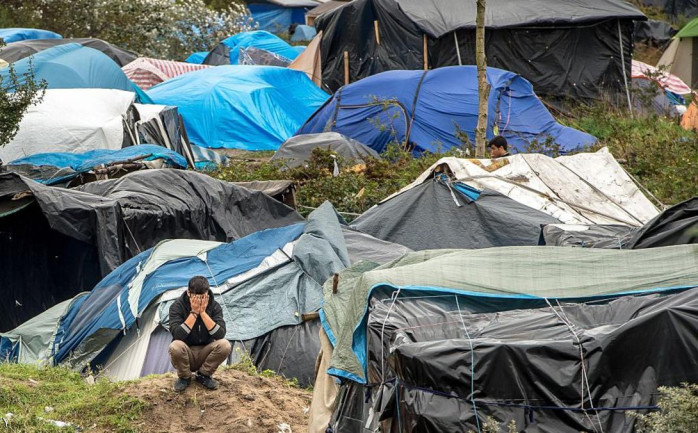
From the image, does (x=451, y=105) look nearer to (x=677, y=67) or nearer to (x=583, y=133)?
(x=583, y=133)

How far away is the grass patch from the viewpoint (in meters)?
7.62

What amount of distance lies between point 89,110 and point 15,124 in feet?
12.6

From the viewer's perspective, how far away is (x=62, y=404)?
810 centimetres

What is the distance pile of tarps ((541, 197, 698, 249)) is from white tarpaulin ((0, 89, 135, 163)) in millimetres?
8919

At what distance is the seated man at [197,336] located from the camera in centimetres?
800

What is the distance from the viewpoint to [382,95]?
1948 centimetres

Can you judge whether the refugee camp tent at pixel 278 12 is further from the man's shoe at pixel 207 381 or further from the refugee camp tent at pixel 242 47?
the man's shoe at pixel 207 381

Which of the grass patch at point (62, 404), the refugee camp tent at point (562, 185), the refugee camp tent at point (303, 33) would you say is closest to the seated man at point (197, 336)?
the grass patch at point (62, 404)

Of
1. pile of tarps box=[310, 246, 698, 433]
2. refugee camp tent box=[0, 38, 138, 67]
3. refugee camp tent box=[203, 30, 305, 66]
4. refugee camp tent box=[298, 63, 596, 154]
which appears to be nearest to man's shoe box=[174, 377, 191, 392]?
pile of tarps box=[310, 246, 698, 433]

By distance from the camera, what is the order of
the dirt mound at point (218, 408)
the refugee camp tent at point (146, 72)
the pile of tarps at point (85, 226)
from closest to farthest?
the dirt mound at point (218, 408)
the pile of tarps at point (85, 226)
the refugee camp tent at point (146, 72)

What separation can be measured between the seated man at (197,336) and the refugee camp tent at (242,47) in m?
22.7

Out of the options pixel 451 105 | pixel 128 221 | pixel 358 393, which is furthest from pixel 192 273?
pixel 451 105

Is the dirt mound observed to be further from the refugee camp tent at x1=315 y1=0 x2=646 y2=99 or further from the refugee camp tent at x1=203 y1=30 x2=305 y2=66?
the refugee camp tent at x1=203 y1=30 x2=305 y2=66

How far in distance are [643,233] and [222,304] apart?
4034 millimetres
